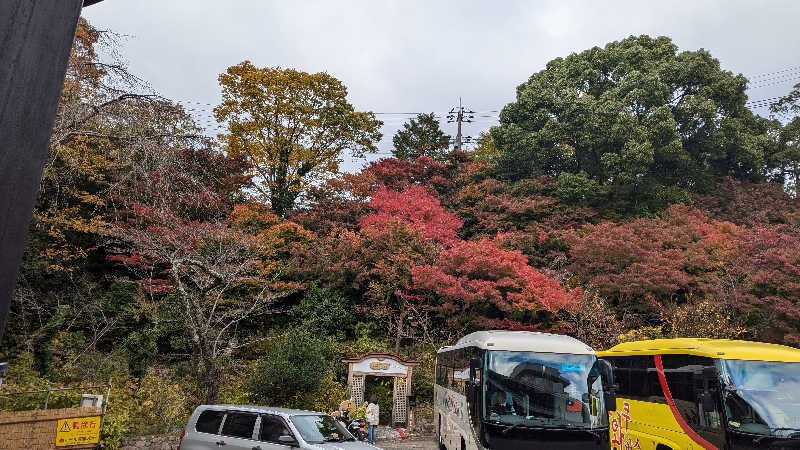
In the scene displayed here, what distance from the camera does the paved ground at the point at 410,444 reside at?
52.0 feet

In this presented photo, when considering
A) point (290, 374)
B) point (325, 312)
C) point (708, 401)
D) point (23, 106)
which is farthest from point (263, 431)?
point (325, 312)

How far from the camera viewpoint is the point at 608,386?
990 centimetres

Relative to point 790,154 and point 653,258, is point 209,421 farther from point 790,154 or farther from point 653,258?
point 790,154

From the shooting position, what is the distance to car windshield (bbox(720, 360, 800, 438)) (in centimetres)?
859

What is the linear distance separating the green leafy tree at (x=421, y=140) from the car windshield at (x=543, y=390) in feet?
93.9

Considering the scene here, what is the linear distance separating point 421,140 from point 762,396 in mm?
31605

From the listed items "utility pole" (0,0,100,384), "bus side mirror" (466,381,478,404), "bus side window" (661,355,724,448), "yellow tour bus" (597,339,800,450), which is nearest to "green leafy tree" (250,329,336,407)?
"bus side mirror" (466,381,478,404)

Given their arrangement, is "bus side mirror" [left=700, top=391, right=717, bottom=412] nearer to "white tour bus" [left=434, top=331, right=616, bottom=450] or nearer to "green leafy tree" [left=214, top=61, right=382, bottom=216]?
"white tour bus" [left=434, top=331, right=616, bottom=450]

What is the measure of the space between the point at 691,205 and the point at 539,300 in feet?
38.5

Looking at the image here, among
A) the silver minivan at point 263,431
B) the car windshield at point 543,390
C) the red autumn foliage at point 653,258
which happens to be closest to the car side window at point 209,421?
the silver minivan at point 263,431

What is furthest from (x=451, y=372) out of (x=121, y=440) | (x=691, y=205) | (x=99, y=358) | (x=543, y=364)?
(x=691, y=205)

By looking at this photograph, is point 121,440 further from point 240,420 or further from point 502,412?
point 502,412

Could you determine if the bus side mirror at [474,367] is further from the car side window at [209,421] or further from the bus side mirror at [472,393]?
the car side window at [209,421]

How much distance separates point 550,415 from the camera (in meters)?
9.42
